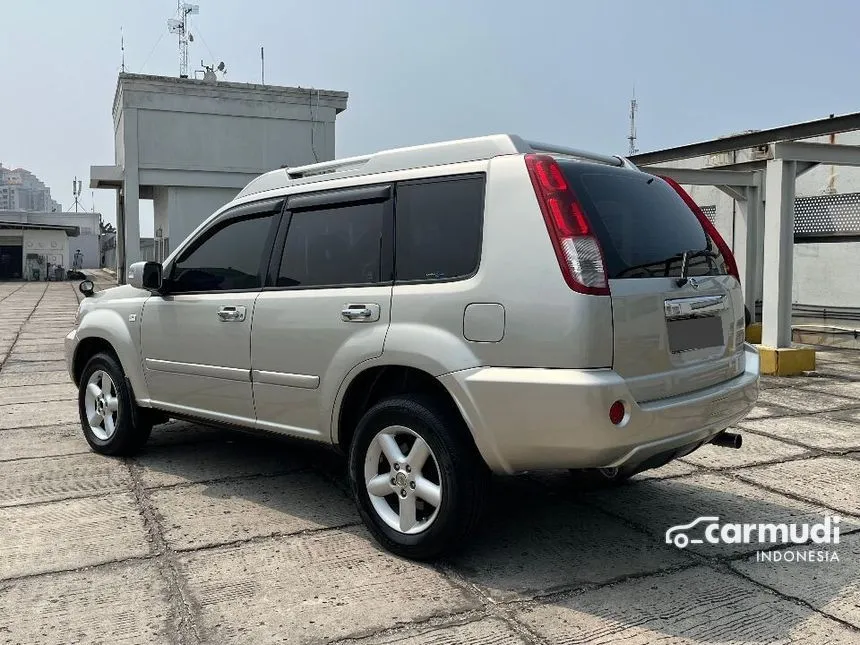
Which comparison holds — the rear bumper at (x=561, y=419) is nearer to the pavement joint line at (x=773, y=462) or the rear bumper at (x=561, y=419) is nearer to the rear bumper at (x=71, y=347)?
the pavement joint line at (x=773, y=462)

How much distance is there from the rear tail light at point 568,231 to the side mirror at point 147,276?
107 inches

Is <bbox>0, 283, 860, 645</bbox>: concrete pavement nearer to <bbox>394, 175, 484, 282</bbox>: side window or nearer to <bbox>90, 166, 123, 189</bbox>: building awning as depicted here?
<bbox>394, 175, 484, 282</bbox>: side window

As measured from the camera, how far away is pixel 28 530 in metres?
3.99

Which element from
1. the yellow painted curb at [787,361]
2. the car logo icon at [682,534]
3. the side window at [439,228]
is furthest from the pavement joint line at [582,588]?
the yellow painted curb at [787,361]

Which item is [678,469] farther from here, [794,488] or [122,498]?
[122,498]

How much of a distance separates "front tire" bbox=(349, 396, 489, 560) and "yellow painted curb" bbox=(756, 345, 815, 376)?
7155mm

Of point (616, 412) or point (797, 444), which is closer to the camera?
point (616, 412)

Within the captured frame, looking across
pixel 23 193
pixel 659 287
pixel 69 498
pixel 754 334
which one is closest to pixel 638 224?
pixel 659 287

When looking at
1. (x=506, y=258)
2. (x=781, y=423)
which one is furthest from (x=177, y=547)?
(x=781, y=423)

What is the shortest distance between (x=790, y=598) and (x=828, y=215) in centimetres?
1119

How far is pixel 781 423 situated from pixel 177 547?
511cm

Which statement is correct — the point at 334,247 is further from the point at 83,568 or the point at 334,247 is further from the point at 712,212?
the point at 712,212

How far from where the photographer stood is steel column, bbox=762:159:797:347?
940 centimetres

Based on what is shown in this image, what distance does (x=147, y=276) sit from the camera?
193 inches
